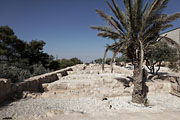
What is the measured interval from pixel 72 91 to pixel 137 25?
4.41 m

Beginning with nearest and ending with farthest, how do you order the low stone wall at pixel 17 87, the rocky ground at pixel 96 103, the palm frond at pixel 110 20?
the rocky ground at pixel 96 103 → the low stone wall at pixel 17 87 → the palm frond at pixel 110 20

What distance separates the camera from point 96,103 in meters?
3.83

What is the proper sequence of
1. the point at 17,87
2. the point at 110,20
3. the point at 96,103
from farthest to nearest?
the point at 110,20
the point at 17,87
the point at 96,103

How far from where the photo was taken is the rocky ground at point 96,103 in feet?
9.24

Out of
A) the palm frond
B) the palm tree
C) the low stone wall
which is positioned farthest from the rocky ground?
the palm frond

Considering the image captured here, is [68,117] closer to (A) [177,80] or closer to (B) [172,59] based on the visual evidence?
(A) [177,80]

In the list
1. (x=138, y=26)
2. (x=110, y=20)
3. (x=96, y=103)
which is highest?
(x=110, y=20)

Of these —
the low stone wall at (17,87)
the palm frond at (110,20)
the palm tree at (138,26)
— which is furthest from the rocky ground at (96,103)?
the palm frond at (110,20)

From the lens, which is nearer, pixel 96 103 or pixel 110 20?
pixel 96 103

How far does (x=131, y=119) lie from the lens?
103 inches

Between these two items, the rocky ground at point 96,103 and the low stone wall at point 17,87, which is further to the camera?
the low stone wall at point 17,87

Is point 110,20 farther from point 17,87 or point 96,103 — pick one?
point 17,87

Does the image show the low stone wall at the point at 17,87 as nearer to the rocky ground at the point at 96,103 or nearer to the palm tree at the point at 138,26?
the rocky ground at the point at 96,103

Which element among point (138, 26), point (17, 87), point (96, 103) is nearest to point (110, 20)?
point (138, 26)
